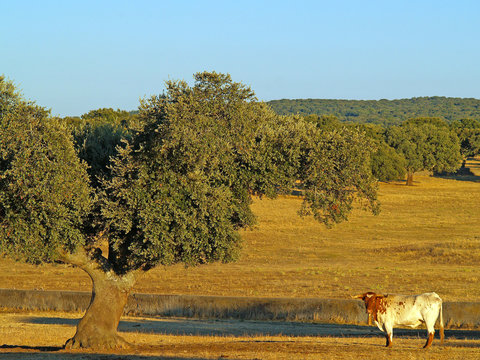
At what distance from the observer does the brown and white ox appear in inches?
589

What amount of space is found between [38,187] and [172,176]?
2.99 meters

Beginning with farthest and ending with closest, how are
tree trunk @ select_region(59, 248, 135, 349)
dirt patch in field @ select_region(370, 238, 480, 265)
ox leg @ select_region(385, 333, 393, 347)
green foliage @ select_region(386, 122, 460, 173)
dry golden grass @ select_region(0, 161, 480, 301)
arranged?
green foliage @ select_region(386, 122, 460, 173) < dirt patch in field @ select_region(370, 238, 480, 265) < dry golden grass @ select_region(0, 161, 480, 301) < tree trunk @ select_region(59, 248, 135, 349) < ox leg @ select_region(385, 333, 393, 347)

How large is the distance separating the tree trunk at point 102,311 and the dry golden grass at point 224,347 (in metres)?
0.54

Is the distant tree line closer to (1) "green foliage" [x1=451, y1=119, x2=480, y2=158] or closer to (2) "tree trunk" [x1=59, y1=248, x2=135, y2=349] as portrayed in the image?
(1) "green foliage" [x1=451, y1=119, x2=480, y2=158]

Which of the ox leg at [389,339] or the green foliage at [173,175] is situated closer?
the ox leg at [389,339]

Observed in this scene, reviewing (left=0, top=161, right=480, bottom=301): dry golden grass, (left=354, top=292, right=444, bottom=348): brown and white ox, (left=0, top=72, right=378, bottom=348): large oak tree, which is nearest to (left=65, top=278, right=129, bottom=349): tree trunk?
(left=0, top=72, right=378, bottom=348): large oak tree

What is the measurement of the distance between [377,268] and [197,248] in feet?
79.0

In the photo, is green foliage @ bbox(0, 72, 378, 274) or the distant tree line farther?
the distant tree line

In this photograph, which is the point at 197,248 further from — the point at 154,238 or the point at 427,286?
the point at 427,286

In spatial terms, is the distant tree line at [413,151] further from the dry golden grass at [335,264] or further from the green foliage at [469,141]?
the dry golden grass at [335,264]

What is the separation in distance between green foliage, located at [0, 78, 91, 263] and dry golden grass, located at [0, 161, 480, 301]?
14.9 feet

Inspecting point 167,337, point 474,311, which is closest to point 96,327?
point 167,337

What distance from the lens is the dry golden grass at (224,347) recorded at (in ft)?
48.1

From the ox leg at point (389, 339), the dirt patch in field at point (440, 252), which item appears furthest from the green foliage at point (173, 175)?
the dirt patch in field at point (440, 252)
